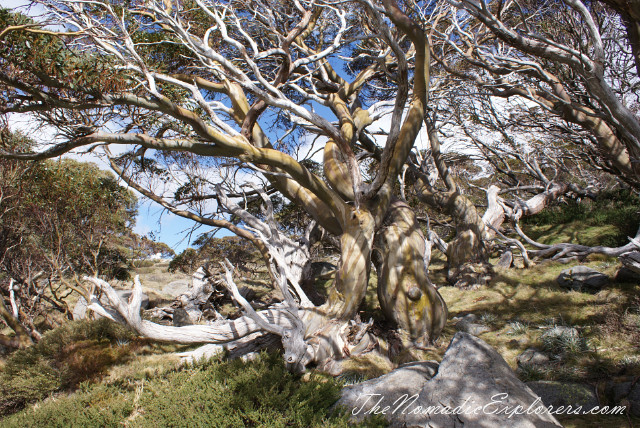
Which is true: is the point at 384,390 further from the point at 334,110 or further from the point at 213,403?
the point at 334,110

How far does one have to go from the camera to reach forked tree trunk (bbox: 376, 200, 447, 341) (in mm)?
6348

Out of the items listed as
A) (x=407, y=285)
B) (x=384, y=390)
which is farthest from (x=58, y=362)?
(x=407, y=285)

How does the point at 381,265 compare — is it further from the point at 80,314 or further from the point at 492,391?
the point at 80,314

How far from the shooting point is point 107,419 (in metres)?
3.88

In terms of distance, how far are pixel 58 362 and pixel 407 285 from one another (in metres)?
6.15

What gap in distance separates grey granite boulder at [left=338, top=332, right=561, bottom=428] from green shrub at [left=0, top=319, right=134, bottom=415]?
455 cm

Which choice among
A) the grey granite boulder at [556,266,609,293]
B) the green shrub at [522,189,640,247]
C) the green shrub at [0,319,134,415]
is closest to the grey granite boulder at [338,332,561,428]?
the grey granite boulder at [556,266,609,293]

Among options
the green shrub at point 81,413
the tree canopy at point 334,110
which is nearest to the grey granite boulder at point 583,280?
the tree canopy at point 334,110

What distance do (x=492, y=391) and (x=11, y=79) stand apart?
243 inches

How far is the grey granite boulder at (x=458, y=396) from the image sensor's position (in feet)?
10.2

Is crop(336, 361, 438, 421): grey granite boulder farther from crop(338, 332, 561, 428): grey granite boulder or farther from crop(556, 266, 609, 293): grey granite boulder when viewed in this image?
crop(556, 266, 609, 293): grey granite boulder

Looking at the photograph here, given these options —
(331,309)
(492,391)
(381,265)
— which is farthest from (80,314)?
(492,391)

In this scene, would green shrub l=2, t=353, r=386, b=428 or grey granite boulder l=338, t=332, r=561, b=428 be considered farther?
green shrub l=2, t=353, r=386, b=428

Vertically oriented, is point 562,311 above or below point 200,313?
below
